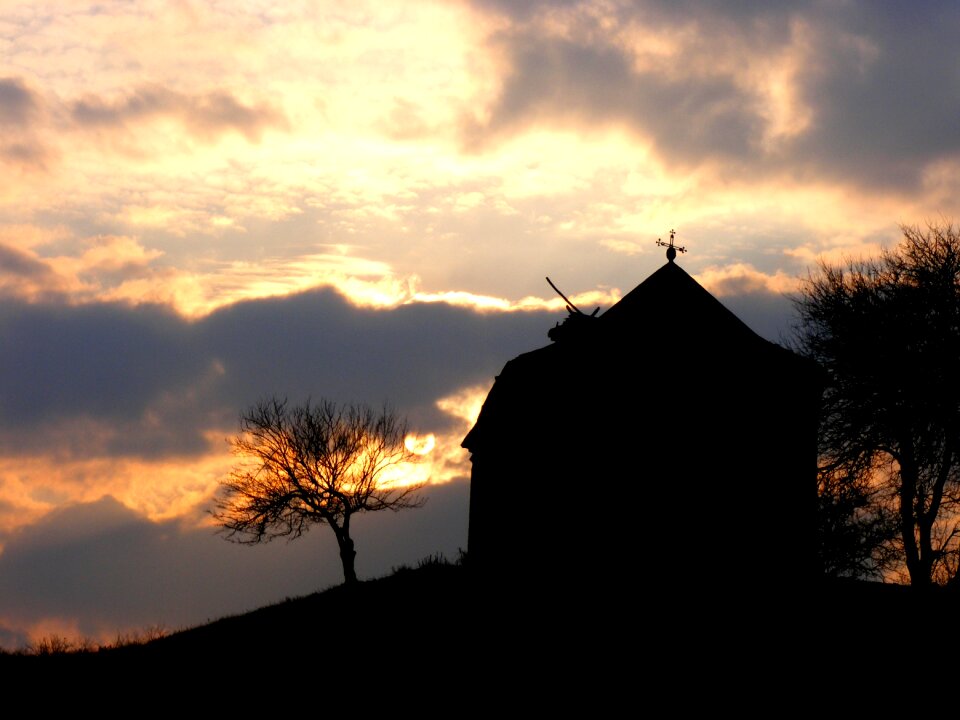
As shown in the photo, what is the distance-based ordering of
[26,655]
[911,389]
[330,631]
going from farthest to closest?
[911,389], [26,655], [330,631]

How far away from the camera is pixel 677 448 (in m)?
28.2

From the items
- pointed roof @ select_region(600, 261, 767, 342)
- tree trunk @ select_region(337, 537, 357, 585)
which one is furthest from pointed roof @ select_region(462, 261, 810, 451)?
tree trunk @ select_region(337, 537, 357, 585)

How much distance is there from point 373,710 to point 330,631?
7156 millimetres

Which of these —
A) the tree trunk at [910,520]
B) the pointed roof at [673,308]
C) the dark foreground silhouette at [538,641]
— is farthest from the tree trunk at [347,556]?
the tree trunk at [910,520]

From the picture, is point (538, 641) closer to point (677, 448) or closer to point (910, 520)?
point (677, 448)

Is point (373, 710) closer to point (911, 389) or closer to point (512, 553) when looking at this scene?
point (512, 553)

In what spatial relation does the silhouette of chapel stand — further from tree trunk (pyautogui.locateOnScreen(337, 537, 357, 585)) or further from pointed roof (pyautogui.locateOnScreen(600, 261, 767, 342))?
tree trunk (pyautogui.locateOnScreen(337, 537, 357, 585))

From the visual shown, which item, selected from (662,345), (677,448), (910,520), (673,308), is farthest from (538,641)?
(910,520)

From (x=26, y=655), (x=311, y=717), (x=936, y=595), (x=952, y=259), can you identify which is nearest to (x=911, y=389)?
(x=952, y=259)

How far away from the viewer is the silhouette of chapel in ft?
91.2

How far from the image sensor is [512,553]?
3447cm

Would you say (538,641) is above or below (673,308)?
below

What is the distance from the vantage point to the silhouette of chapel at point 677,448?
91.2ft

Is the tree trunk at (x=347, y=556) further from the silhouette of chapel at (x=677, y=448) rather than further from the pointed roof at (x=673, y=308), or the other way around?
the pointed roof at (x=673, y=308)
